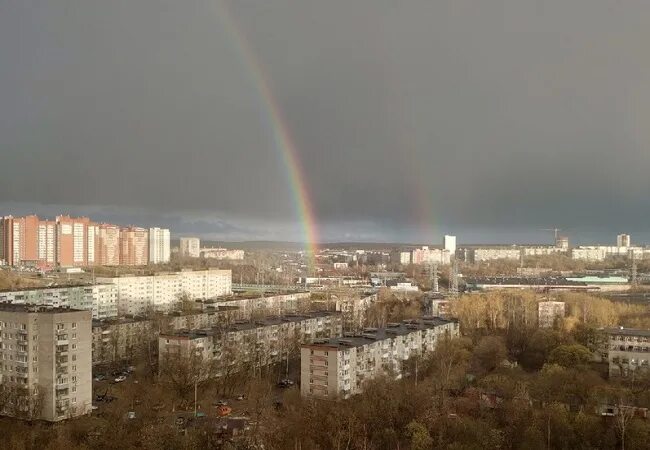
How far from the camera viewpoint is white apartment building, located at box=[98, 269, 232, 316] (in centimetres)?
2069

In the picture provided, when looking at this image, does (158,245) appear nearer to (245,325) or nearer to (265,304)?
(265,304)

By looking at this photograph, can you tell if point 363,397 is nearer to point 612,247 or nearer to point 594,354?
point 594,354

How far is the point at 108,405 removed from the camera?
9672 millimetres

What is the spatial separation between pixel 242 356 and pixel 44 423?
166 inches

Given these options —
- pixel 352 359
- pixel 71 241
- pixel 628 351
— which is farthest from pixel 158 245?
pixel 628 351

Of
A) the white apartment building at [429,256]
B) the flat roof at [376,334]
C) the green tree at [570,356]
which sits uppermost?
the white apartment building at [429,256]

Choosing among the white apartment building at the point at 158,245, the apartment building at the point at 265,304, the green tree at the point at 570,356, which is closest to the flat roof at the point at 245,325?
the apartment building at the point at 265,304

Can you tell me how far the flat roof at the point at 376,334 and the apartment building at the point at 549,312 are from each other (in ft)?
14.0

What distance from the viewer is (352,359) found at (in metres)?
10.6

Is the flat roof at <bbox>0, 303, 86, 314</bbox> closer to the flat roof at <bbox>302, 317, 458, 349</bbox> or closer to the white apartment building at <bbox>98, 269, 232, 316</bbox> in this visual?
the flat roof at <bbox>302, 317, 458, 349</bbox>

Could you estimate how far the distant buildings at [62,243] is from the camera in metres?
32.8

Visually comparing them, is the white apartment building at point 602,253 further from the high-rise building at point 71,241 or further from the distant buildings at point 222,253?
the high-rise building at point 71,241

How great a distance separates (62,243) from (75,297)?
17.4 meters

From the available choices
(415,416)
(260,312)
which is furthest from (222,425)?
(260,312)
